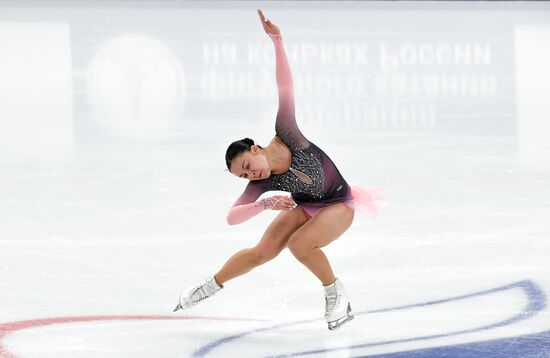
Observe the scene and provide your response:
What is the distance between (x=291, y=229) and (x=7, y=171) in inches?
118

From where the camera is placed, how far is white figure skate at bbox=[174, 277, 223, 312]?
4.50 meters

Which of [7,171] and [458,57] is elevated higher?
[458,57]

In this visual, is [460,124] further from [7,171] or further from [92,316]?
[92,316]

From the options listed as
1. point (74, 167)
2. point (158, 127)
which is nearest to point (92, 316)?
point (74, 167)

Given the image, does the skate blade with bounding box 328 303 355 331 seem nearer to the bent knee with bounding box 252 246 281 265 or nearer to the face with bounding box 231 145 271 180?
the bent knee with bounding box 252 246 281 265

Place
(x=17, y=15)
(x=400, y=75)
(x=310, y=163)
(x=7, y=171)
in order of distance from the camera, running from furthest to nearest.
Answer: (x=17, y=15) → (x=400, y=75) → (x=7, y=171) → (x=310, y=163)

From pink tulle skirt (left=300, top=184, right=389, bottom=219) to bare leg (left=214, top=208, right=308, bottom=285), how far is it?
0.19 ft

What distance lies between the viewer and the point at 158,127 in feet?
27.3

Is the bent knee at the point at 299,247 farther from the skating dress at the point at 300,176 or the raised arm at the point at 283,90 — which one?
the raised arm at the point at 283,90

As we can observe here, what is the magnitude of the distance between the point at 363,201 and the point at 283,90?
574 millimetres

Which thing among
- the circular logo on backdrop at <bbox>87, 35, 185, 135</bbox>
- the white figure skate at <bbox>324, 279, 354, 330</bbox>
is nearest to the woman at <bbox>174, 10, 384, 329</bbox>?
the white figure skate at <bbox>324, 279, 354, 330</bbox>

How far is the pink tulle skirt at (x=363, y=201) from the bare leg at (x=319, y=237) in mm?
47

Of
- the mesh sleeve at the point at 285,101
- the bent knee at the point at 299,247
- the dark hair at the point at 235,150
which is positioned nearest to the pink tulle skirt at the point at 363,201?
the bent knee at the point at 299,247

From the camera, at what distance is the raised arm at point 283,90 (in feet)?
13.8
